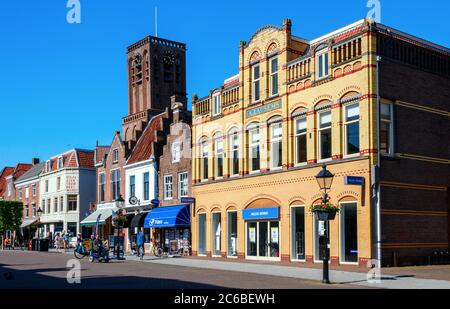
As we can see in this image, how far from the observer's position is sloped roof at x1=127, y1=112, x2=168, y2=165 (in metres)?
46.0

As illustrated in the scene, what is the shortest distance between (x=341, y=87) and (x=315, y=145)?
3.11 m

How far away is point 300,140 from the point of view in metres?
30.0

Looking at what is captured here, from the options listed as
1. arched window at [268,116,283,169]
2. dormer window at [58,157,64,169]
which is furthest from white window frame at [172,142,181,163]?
dormer window at [58,157,64,169]

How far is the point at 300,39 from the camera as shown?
1254 inches

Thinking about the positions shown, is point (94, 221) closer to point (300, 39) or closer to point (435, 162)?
point (300, 39)

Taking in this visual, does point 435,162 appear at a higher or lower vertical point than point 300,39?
lower

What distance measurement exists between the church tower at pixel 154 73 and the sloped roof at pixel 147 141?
9.94 metres

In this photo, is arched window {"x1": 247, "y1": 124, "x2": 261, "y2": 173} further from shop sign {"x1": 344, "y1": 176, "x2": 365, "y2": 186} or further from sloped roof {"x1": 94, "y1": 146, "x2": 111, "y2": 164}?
sloped roof {"x1": 94, "y1": 146, "x2": 111, "y2": 164}

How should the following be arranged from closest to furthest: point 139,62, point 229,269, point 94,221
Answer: point 229,269 < point 94,221 < point 139,62

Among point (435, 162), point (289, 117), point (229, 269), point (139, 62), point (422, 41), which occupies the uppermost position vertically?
point (139, 62)

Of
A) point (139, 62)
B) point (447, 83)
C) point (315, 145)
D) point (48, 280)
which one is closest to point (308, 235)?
point (315, 145)

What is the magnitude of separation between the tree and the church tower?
1649 centimetres

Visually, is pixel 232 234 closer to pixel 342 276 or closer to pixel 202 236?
pixel 202 236
